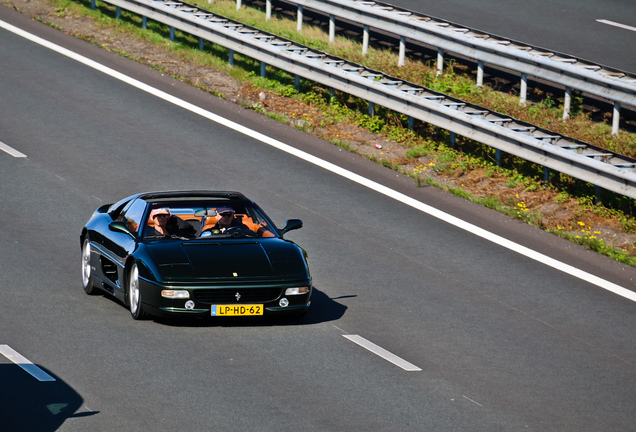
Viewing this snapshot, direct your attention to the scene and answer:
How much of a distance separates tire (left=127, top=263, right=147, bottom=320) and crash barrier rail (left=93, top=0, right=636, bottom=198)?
6.91m

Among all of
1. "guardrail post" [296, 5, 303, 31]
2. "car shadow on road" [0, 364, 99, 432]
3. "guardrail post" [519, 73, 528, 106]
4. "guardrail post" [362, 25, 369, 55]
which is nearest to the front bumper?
"car shadow on road" [0, 364, 99, 432]

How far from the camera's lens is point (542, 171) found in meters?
17.1

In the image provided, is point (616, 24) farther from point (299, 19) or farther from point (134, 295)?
point (134, 295)

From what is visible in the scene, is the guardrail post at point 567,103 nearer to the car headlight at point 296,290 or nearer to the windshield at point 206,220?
the windshield at point 206,220

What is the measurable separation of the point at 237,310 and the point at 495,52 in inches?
366

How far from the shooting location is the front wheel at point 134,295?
11.1m

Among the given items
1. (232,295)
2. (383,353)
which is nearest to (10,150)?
(232,295)

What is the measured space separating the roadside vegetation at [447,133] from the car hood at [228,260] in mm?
5181

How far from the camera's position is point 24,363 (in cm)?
965

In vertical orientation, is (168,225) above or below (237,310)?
above

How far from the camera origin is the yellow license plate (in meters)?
10.9

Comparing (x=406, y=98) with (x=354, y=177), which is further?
(x=406, y=98)

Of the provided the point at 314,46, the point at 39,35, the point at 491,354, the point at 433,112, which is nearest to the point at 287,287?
the point at 491,354

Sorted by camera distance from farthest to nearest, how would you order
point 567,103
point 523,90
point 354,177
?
point 523,90 → point 567,103 → point 354,177
